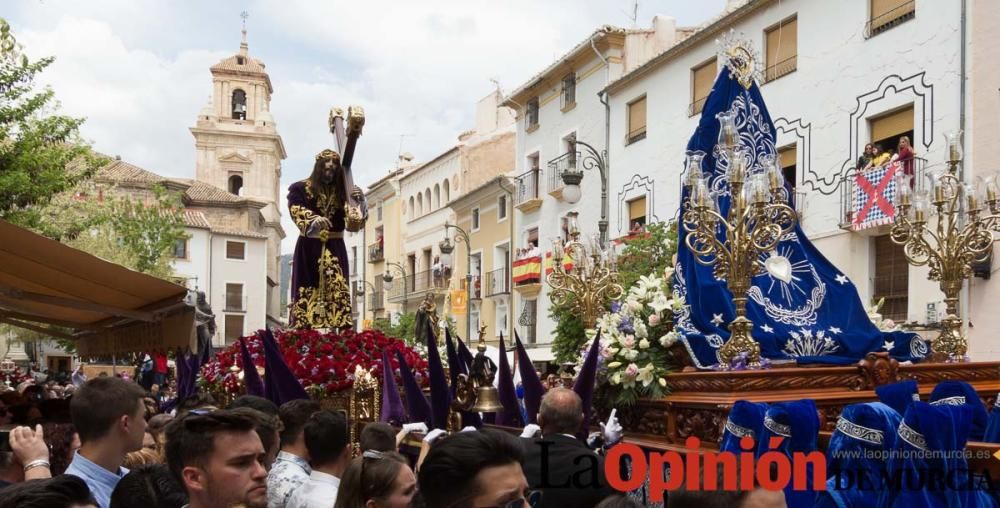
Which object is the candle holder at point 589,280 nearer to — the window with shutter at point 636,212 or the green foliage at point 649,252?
the green foliage at point 649,252

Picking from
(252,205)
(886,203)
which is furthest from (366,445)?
(252,205)

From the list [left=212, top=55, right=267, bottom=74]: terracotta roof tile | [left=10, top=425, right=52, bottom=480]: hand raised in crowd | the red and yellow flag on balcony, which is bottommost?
[left=10, top=425, right=52, bottom=480]: hand raised in crowd

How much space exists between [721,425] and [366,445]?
72.9 inches

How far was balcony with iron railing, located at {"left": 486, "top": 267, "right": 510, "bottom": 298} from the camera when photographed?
31645mm

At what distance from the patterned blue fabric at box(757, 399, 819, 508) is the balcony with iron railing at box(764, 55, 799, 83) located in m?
15.7

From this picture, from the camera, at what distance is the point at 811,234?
57.4ft

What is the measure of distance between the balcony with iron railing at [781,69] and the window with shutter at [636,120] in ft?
15.4

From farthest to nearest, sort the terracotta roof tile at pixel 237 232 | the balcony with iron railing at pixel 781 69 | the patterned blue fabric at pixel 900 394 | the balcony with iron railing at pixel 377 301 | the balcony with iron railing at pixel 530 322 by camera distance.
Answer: the terracotta roof tile at pixel 237 232 → the balcony with iron railing at pixel 377 301 → the balcony with iron railing at pixel 530 322 → the balcony with iron railing at pixel 781 69 → the patterned blue fabric at pixel 900 394

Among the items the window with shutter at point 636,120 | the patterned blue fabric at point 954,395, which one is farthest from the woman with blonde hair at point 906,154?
the patterned blue fabric at point 954,395

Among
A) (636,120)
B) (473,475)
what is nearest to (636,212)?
(636,120)

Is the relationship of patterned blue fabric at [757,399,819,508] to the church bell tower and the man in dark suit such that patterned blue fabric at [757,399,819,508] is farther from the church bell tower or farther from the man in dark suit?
the church bell tower

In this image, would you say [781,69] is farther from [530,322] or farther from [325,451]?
[325,451]

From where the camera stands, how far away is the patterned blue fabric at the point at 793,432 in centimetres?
374

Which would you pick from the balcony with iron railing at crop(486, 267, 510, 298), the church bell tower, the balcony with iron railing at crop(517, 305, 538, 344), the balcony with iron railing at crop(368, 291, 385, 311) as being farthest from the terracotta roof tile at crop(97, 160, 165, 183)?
the balcony with iron railing at crop(517, 305, 538, 344)
